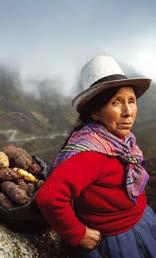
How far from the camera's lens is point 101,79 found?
13.3 ft

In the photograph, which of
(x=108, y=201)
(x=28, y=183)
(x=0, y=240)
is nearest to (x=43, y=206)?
(x=108, y=201)

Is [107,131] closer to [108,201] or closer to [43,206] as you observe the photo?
[108,201]

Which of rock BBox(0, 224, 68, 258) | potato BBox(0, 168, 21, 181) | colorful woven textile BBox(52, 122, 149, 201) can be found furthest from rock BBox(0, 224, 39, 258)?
colorful woven textile BBox(52, 122, 149, 201)

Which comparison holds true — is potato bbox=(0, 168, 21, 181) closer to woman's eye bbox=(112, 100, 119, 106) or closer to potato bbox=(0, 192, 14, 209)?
potato bbox=(0, 192, 14, 209)

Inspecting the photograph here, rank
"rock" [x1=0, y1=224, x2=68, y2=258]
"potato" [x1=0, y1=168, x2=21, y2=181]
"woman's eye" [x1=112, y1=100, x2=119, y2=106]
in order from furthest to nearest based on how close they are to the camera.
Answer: "potato" [x1=0, y1=168, x2=21, y2=181]
"rock" [x1=0, y1=224, x2=68, y2=258]
"woman's eye" [x1=112, y1=100, x2=119, y2=106]

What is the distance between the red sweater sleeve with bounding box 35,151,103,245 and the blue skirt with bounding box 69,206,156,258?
14.2 inches

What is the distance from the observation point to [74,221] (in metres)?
3.73

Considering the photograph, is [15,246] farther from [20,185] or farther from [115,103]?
[115,103]

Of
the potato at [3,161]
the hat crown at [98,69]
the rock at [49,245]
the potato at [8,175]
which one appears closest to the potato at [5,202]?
the potato at [8,175]

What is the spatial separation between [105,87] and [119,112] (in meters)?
0.28

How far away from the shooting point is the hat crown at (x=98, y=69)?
4109 millimetres

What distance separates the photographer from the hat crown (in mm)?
4109

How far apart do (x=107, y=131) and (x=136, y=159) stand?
1.29ft

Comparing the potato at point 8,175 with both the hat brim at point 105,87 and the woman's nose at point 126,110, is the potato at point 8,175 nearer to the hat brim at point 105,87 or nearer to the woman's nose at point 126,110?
the hat brim at point 105,87
